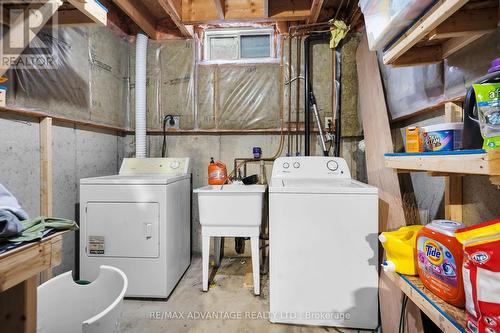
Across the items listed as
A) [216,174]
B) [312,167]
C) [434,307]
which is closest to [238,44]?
[216,174]

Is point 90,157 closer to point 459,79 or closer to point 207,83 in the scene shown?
point 207,83

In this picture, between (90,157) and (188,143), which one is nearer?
(90,157)

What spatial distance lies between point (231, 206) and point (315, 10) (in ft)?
6.08

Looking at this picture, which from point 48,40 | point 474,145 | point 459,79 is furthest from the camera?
point 48,40

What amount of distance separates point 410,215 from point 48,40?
2.74 m

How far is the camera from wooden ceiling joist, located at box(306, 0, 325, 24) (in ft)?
6.64

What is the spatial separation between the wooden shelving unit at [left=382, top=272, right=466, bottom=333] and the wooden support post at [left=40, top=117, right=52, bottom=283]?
7.24 feet

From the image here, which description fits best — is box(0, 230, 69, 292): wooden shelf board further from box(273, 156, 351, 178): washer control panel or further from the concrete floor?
box(273, 156, 351, 178): washer control panel

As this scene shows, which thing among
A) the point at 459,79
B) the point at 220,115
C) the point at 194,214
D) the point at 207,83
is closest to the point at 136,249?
the point at 194,214

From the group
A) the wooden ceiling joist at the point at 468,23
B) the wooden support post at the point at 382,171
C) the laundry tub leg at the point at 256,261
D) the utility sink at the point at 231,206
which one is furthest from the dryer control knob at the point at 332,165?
the wooden ceiling joist at the point at 468,23

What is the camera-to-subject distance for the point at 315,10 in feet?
7.07

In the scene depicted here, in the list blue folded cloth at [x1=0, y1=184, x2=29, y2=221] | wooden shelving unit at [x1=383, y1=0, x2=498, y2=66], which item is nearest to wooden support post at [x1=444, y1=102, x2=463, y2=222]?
wooden shelving unit at [x1=383, y1=0, x2=498, y2=66]

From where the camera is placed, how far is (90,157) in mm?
2225

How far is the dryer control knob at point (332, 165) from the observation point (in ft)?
7.00
